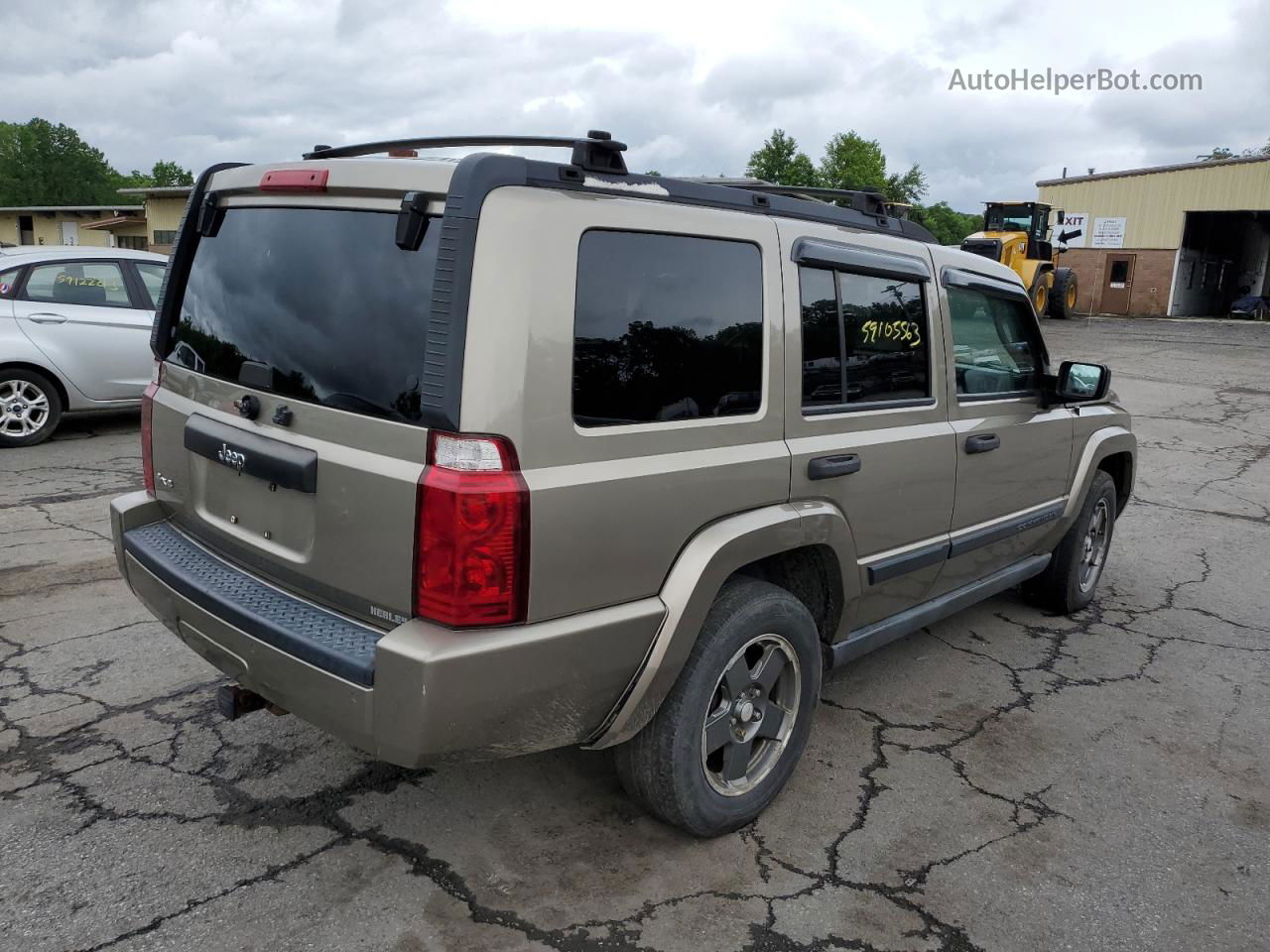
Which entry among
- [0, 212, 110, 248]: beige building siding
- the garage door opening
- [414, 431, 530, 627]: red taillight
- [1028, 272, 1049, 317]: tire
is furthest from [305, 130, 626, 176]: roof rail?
[0, 212, 110, 248]: beige building siding

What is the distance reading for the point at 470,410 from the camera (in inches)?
84.2

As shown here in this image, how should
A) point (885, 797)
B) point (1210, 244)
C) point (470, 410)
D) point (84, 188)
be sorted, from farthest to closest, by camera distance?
point (84, 188) < point (1210, 244) < point (885, 797) < point (470, 410)

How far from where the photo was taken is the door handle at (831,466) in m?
2.92

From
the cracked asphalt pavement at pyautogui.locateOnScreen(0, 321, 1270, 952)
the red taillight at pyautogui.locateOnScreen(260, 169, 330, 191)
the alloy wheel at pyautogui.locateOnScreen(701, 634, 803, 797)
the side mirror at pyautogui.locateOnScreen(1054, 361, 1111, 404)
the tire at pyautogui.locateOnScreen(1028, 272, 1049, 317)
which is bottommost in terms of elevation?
the cracked asphalt pavement at pyautogui.locateOnScreen(0, 321, 1270, 952)

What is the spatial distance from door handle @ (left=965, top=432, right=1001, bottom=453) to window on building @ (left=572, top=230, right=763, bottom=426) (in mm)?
1311

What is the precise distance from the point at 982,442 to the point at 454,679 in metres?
2.49

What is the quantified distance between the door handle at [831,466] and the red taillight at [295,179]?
5.26ft

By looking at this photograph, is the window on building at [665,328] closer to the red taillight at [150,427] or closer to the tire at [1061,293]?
the red taillight at [150,427]

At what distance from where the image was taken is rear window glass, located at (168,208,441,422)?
7.45 feet

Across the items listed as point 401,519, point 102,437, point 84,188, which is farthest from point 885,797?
point 84,188

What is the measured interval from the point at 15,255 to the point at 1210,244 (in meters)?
41.6

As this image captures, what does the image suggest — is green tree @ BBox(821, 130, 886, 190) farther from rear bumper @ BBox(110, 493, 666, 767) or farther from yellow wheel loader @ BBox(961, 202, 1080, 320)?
rear bumper @ BBox(110, 493, 666, 767)

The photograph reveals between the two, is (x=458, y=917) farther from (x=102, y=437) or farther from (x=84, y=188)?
(x=84, y=188)

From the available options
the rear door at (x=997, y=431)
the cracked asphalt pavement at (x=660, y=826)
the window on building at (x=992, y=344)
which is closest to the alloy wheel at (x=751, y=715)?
the cracked asphalt pavement at (x=660, y=826)
